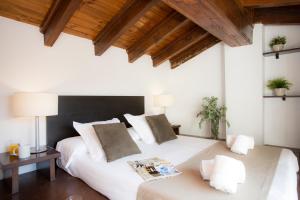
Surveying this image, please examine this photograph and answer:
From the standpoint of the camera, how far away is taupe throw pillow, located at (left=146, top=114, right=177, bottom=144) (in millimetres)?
2718

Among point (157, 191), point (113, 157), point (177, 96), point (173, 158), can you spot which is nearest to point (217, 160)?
point (157, 191)

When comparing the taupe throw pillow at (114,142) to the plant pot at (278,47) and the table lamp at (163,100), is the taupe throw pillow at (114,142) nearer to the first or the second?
the table lamp at (163,100)

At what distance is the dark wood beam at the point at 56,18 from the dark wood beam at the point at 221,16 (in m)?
0.99

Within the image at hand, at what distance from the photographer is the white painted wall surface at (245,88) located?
134 inches

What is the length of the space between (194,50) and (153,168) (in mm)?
3140

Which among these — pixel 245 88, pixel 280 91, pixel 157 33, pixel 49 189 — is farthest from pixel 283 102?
pixel 49 189

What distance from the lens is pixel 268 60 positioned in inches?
135

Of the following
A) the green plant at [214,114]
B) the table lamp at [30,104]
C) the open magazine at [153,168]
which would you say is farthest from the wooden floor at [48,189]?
the green plant at [214,114]

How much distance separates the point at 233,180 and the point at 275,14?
9.99 feet

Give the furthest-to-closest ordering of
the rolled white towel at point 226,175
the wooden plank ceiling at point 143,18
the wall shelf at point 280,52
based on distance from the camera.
→ 1. the wall shelf at point 280,52
2. the wooden plank ceiling at point 143,18
3. the rolled white towel at point 226,175

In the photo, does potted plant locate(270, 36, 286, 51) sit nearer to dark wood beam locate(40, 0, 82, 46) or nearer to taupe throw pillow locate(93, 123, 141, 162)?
taupe throw pillow locate(93, 123, 141, 162)

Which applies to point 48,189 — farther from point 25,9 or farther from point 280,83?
point 280,83

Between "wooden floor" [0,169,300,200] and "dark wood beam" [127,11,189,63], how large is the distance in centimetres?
228

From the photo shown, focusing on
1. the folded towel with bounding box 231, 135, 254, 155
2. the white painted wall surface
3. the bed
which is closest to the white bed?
the bed
